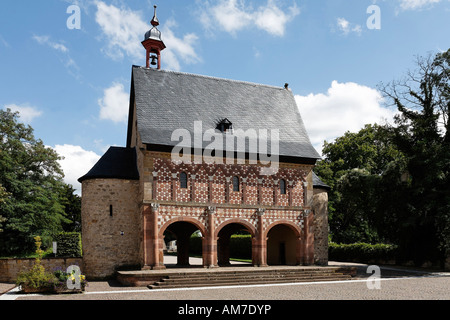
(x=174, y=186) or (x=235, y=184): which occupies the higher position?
(x=235, y=184)

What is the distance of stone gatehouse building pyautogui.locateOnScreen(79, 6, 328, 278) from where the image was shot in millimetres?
23312

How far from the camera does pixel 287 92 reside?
3145 cm

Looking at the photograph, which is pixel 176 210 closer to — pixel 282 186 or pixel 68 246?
pixel 282 186

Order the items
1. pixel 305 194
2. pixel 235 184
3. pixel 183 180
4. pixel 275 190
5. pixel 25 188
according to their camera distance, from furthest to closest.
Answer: pixel 25 188
pixel 305 194
pixel 275 190
pixel 235 184
pixel 183 180

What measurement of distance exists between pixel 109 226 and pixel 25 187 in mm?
19902

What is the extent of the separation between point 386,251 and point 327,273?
13.1 metres

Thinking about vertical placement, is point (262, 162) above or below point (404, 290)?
above

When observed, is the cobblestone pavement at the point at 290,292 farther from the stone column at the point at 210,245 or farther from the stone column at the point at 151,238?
the stone column at the point at 210,245

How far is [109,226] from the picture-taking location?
23.5 meters

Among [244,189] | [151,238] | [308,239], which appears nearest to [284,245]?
[308,239]

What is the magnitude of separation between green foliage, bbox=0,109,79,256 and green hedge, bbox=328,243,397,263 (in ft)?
87.4

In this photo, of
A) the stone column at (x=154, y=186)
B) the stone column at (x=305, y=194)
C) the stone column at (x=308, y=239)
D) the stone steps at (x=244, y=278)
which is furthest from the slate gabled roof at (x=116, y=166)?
the stone column at (x=308, y=239)
